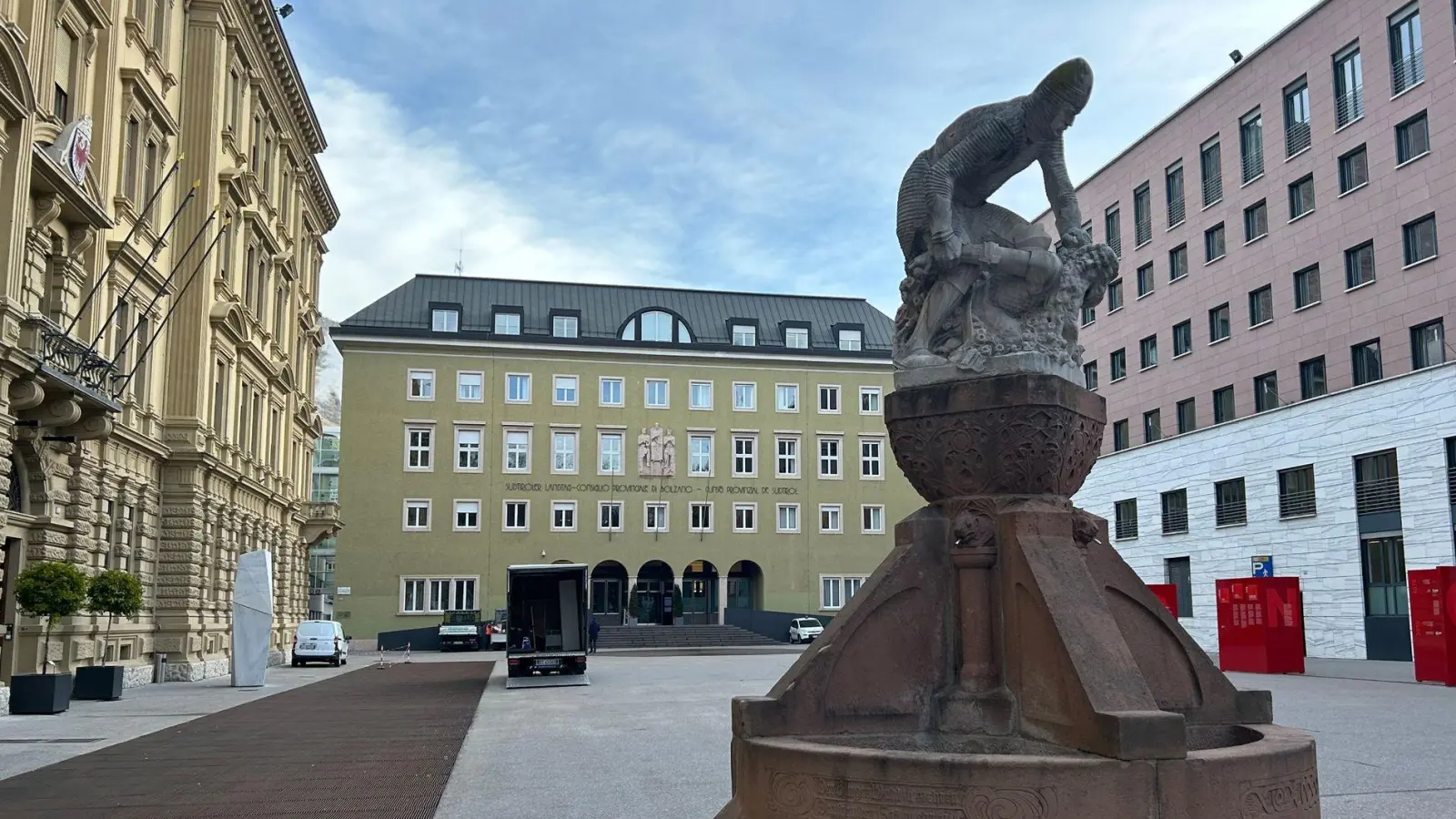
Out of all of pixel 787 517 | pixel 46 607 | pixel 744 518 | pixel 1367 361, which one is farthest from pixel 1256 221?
pixel 46 607

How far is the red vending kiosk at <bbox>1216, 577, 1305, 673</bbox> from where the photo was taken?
89.9 feet

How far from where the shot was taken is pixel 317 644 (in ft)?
136

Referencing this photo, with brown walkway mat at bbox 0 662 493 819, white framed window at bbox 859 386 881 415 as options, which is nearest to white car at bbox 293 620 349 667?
brown walkway mat at bbox 0 662 493 819

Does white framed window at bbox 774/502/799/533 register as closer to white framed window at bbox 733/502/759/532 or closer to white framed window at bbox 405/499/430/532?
white framed window at bbox 733/502/759/532

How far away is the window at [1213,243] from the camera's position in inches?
1596

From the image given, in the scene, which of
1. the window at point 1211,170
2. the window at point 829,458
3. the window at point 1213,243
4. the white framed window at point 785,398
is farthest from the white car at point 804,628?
the window at point 1211,170

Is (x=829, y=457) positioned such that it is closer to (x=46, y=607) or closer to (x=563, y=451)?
(x=563, y=451)

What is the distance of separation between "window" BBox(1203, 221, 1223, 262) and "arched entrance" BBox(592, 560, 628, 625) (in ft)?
107

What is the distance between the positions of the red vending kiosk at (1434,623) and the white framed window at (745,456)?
1686 inches

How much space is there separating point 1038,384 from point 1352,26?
33441mm

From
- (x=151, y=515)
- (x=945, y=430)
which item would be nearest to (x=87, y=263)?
(x=151, y=515)

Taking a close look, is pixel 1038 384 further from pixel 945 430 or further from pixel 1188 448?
pixel 1188 448

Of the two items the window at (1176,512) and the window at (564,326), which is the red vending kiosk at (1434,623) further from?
the window at (564,326)

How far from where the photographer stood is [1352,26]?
1352 inches
